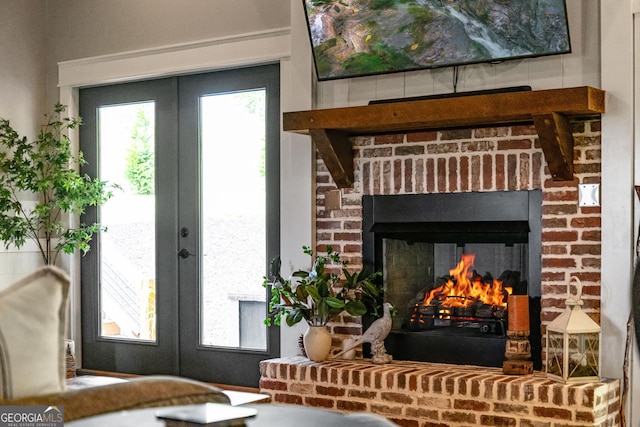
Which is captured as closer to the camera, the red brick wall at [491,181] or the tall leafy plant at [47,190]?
the red brick wall at [491,181]

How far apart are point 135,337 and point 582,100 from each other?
10.9 feet

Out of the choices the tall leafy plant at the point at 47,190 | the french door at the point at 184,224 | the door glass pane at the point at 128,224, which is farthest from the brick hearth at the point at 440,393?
the tall leafy plant at the point at 47,190

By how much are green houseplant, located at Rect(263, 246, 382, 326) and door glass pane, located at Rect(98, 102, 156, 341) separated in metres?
1.32

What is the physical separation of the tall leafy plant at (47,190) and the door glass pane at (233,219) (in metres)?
0.78

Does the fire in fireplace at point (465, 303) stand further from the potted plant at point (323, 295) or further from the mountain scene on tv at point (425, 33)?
the mountain scene on tv at point (425, 33)

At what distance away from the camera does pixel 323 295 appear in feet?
Result: 14.9

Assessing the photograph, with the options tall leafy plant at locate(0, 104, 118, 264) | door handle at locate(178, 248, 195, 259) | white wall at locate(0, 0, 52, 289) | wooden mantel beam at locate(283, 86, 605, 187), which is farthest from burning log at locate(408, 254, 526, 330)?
white wall at locate(0, 0, 52, 289)

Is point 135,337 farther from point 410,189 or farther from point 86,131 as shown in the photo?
point 410,189

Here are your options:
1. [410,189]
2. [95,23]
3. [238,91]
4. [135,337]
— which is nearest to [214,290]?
[135,337]

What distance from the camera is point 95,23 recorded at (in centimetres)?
609

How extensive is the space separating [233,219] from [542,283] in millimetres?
1992

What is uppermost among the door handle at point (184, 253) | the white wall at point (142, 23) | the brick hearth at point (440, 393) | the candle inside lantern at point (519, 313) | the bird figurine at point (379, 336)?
the white wall at point (142, 23)

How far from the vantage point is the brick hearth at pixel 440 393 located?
3.81 m

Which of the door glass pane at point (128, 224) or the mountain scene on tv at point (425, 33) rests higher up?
the mountain scene on tv at point (425, 33)
